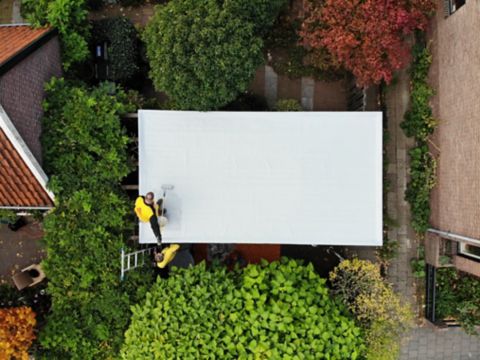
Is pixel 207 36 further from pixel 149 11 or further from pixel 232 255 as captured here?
pixel 232 255

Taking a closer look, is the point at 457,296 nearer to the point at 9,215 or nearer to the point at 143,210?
the point at 143,210

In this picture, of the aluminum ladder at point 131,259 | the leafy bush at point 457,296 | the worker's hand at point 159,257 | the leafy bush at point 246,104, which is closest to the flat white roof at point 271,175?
the worker's hand at point 159,257

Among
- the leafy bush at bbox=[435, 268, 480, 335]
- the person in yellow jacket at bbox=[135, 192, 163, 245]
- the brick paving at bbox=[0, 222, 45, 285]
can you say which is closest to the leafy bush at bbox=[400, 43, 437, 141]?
the leafy bush at bbox=[435, 268, 480, 335]

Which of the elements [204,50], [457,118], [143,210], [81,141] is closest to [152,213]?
[143,210]

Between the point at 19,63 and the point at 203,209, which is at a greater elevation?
the point at 19,63

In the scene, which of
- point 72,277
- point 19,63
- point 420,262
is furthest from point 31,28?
point 420,262

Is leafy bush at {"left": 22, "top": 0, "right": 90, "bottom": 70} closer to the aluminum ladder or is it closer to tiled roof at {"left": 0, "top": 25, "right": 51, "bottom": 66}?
tiled roof at {"left": 0, "top": 25, "right": 51, "bottom": 66}
